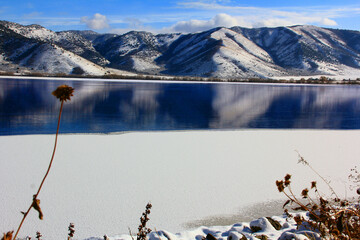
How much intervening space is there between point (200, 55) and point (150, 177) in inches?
5801

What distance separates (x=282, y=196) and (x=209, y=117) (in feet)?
49.9

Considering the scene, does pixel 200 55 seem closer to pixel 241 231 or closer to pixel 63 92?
pixel 241 231

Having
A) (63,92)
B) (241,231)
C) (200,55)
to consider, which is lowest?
(241,231)

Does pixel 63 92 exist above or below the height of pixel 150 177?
above

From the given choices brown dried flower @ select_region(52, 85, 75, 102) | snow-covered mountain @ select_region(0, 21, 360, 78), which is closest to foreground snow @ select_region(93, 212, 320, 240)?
brown dried flower @ select_region(52, 85, 75, 102)

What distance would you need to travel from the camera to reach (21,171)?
24.0 ft

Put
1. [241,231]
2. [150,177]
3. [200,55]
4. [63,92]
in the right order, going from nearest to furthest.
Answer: [63,92] < [241,231] < [150,177] < [200,55]

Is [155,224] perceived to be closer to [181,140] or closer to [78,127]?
[181,140]

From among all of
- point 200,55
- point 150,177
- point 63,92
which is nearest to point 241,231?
point 150,177

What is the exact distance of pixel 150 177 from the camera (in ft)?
23.4

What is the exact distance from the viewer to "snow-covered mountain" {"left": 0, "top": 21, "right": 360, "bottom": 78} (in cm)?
9944

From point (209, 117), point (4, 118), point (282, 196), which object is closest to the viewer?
point (282, 196)

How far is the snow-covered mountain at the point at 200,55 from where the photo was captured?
99438 millimetres

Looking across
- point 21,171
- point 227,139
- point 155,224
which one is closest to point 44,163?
point 21,171
